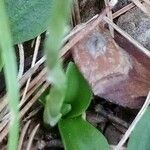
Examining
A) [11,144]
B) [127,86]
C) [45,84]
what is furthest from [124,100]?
[11,144]

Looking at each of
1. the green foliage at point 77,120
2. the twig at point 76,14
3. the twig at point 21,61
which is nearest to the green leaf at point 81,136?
the green foliage at point 77,120

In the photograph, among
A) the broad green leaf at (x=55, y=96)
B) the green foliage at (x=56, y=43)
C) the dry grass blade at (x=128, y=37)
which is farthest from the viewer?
the dry grass blade at (x=128, y=37)

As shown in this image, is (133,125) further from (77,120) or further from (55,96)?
(55,96)

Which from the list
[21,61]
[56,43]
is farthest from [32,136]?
[56,43]

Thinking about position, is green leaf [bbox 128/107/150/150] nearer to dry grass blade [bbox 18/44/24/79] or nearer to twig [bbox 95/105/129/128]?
twig [bbox 95/105/129/128]

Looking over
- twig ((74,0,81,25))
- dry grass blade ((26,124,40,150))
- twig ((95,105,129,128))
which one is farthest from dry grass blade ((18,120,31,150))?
twig ((74,0,81,25))

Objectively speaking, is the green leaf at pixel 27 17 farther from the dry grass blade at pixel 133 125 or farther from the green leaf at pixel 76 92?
the dry grass blade at pixel 133 125
